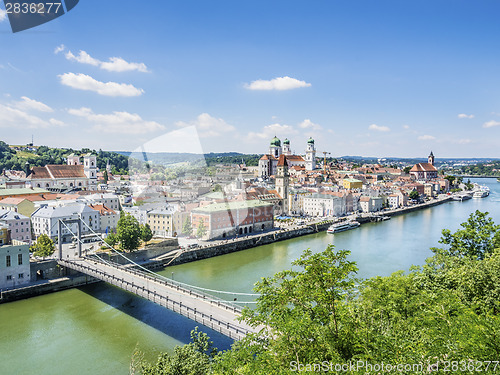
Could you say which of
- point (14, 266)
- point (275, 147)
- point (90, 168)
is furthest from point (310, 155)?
point (14, 266)

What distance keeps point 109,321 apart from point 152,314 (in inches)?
29.8

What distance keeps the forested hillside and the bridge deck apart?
85.3ft

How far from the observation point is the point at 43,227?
38.3ft

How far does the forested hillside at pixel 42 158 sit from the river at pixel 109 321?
25.4 metres

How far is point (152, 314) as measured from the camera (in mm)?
6859

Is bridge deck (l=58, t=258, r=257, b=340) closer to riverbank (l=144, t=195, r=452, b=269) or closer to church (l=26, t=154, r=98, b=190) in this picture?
riverbank (l=144, t=195, r=452, b=269)

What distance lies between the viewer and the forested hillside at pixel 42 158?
31000mm

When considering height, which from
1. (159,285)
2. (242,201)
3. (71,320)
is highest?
(242,201)

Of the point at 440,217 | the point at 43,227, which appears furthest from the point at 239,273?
the point at 440,217

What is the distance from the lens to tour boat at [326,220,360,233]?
1658cm

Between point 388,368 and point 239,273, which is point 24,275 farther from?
point 388,368

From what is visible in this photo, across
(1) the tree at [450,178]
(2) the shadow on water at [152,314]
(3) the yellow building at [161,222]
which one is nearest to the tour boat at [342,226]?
(3) the yellow building at [161,222]

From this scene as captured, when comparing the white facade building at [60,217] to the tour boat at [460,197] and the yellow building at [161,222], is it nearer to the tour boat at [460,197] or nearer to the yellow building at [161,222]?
the yellow building at [161,222]

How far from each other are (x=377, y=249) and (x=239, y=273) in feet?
17.6
